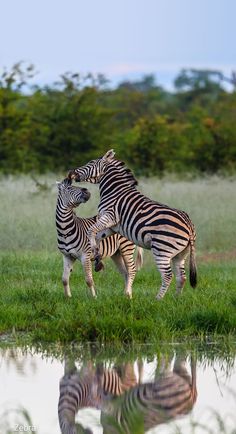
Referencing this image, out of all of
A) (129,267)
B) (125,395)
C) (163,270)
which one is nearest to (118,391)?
(125,395)

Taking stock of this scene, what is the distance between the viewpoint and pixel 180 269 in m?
12.0

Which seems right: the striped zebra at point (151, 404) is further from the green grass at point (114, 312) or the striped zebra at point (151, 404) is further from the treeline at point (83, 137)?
the treeline at point (83, 137)

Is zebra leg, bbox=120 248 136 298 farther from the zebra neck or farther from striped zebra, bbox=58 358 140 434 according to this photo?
striped zebra, bbox=58 358 140 434

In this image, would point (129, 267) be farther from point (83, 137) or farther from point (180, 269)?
point (83, 137)

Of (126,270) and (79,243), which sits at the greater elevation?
(79,243)

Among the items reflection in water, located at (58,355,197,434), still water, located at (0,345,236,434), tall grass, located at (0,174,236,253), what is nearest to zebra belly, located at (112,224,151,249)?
still water, located at (0,345,236,434)

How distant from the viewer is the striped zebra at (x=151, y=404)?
22.4 ft

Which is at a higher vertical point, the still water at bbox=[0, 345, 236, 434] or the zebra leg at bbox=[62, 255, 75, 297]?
the still water at bbox=[0, 345, 236, 434]

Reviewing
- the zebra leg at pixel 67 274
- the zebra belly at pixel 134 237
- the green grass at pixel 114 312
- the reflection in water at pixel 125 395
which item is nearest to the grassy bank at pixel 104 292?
the green grass at pixel 114 312

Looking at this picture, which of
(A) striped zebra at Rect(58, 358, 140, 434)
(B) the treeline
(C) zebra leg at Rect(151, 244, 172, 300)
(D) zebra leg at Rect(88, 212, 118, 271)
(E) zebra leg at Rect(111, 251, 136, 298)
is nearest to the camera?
(A) striped zebra at Rect(58, 358, 140, 434)

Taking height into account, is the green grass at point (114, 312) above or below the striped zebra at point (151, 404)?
below

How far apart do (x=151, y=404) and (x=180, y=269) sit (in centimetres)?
461

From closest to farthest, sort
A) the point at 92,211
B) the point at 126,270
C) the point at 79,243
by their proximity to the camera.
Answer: the point at 79,243 → the point at 126,270 → the point at 92,211

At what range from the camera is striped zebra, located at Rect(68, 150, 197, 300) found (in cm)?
1164
